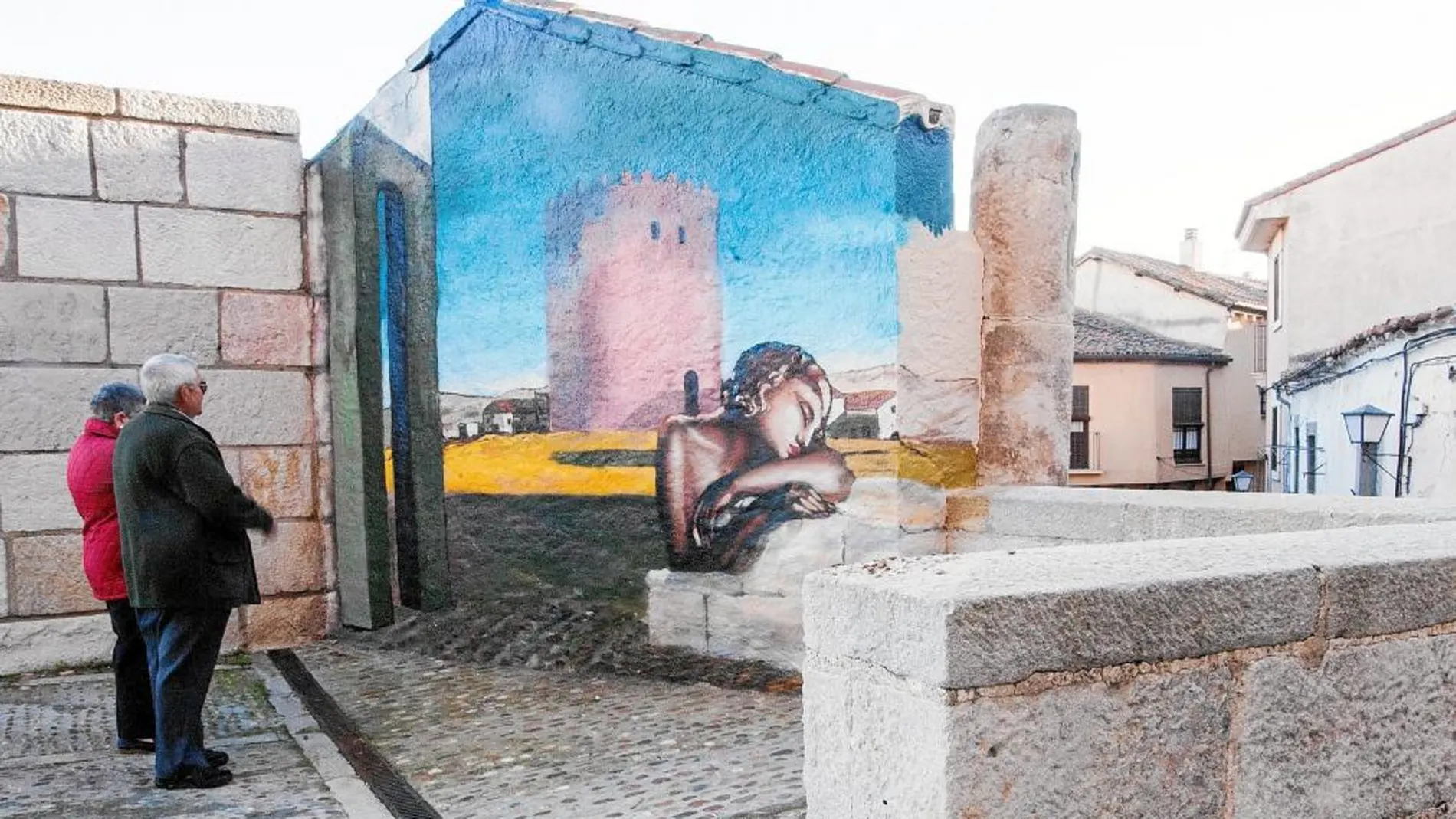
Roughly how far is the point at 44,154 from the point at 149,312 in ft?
2.89

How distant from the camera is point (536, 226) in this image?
5312 millimetres

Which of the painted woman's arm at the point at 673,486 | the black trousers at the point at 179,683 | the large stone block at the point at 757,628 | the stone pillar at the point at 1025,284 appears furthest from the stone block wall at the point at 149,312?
the stone pillar at the point at 1025,284

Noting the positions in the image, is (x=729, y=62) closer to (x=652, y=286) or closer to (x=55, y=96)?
(x=652, y=286)

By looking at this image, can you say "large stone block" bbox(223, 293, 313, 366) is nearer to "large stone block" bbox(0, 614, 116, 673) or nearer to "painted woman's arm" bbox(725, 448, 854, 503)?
"large stone block" bbox(0, 614, 116, 673)

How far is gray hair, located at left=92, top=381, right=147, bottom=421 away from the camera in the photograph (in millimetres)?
4203

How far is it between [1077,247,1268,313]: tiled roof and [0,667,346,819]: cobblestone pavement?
25164 millimetres

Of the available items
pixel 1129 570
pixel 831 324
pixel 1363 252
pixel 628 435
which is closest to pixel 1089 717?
pixel 1129 570

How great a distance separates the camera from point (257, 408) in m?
6.04

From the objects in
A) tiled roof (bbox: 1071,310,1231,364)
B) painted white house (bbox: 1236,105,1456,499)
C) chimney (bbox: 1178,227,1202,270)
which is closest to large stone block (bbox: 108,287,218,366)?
painted white house (bbox: 1236,105,1456,499)

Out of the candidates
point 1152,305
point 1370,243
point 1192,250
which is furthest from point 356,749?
point 1192,250

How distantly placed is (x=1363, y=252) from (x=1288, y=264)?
1.94 meters

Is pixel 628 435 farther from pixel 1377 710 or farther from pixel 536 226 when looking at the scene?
pixel 1377 710

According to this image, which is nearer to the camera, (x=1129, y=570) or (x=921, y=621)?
(x=921, y=621)

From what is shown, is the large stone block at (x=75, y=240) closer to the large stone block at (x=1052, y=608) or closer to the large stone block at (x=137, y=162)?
the large stone block at (x=137, y=162)
